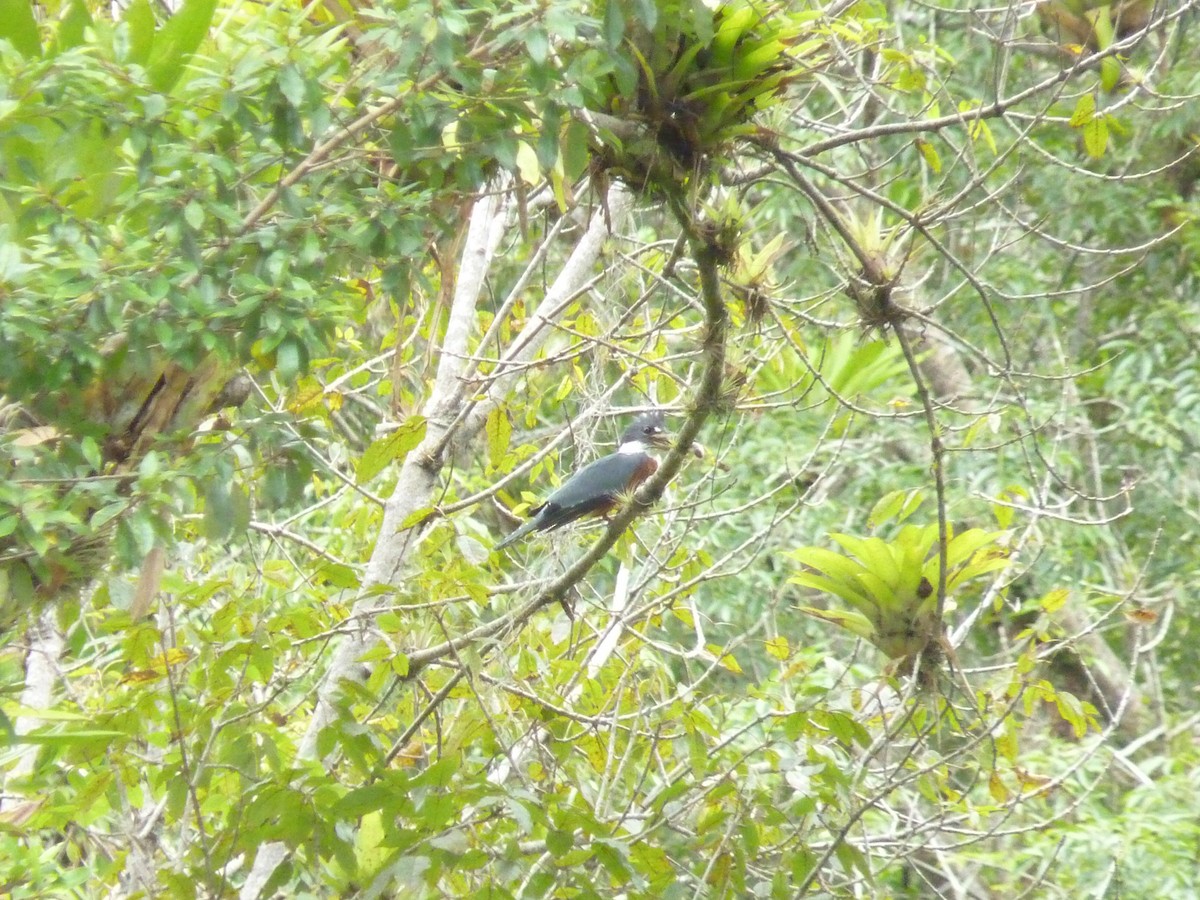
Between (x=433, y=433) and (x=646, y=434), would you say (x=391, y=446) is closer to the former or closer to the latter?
(x=433, y=433)

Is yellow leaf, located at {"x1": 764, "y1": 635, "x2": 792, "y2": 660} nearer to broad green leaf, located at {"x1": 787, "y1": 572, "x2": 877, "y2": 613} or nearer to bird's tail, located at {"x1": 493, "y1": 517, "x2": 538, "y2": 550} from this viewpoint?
broad green leaf, located at {"x1": 787, "y1": 572, "x2": 877, "y2": 613}

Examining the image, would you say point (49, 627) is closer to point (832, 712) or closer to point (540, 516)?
point (540, 516)

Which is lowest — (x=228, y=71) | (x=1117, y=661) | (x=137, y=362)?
(x=1117, y=661)

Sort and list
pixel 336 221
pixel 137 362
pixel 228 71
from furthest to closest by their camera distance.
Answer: pixel 336 221, pixel 137 362, pixel 228 71

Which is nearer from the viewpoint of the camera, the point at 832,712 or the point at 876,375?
the point at 832,712

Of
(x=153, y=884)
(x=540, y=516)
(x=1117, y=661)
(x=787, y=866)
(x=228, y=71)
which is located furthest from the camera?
(x=1117, y=661)

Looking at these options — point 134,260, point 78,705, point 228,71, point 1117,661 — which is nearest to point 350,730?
point 134,260

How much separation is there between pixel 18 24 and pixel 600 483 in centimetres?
219

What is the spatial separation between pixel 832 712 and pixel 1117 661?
159 inches

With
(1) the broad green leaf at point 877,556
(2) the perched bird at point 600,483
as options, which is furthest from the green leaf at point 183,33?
(2) the perched bird at point 600,483

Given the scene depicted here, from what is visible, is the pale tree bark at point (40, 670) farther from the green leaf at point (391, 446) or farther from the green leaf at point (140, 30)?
the green leaf at point (140, 30)

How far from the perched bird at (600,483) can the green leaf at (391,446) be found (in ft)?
3.43

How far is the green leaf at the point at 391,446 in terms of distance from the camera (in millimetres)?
3096

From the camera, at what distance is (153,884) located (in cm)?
357
